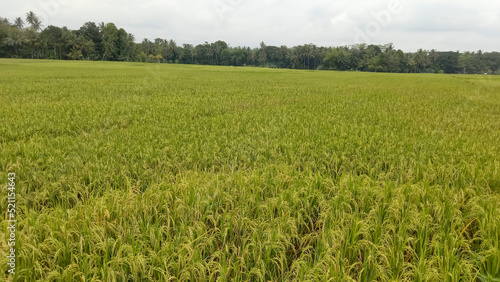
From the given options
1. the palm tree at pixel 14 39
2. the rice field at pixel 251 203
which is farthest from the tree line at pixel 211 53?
the rice field at pixel 251 203

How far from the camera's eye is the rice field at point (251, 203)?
2961 millimetres

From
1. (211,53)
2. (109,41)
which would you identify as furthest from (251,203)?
(211,53)

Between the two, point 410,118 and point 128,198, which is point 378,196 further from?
point 410,118

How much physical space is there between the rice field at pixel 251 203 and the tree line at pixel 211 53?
96.4m

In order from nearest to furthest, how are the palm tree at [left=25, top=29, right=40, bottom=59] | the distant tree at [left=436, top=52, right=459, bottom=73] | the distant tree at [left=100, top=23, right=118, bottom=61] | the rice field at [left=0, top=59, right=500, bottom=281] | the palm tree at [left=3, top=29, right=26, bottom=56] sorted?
the rice field at [left=0, top=59, right=500, bottom=281] < the palm tree at [left=3, top=29, right=26, bottom=56] < the palm tree at [left=25, top=29, right=40, bottom=59] < the distant tree at [left=100, top=23, right=118, bottom=61] < the distant tree at [left=436, top=52, right=459, bottom=73]

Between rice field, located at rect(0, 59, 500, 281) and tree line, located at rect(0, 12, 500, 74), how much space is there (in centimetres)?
9635

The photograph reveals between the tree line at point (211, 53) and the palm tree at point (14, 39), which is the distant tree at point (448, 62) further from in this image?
the palm tree at point (14, 39)

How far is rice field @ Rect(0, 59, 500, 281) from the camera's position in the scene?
296 centimetres

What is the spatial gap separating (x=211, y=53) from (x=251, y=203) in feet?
434

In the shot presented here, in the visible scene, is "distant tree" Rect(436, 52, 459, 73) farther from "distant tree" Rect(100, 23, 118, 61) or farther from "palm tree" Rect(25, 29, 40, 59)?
"palm tree" Rect(25, 29, 40, 59)

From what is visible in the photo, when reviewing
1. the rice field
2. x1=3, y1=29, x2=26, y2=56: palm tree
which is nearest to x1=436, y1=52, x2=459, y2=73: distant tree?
the rice field

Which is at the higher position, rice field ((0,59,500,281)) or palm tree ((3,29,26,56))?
palm tree ((3,29,26,56))

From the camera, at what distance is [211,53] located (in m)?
129

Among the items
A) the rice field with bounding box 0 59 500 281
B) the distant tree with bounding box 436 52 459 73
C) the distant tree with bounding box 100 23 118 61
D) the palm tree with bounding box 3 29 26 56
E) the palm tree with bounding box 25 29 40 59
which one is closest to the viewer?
the rice field with bounding box 0 59 500 281
